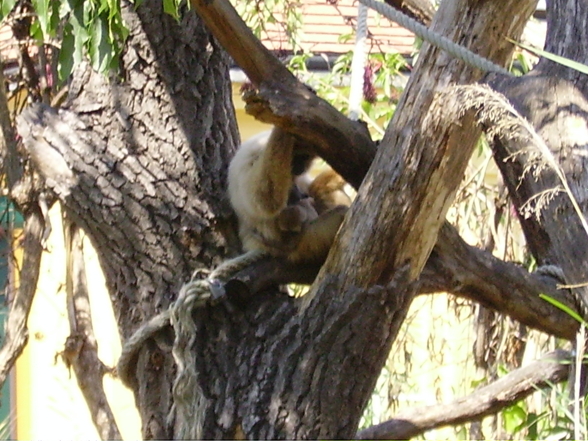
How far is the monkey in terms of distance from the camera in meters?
2.99

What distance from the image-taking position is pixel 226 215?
2879mm

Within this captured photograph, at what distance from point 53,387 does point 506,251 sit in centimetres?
323

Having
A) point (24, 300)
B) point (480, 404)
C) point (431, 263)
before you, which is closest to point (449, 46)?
point (431, 263)

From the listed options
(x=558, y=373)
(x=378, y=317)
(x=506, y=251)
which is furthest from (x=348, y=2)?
(x=378, y=317)

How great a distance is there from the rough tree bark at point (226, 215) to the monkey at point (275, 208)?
101 mm

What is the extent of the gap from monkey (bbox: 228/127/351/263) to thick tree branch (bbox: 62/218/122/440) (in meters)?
1.14

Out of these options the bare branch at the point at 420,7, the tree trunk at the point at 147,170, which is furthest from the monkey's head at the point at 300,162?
the bare branch at the point at 420,7

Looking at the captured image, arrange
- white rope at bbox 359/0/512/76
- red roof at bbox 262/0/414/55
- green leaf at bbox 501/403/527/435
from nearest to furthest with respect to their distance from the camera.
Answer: white rope at bbox 359/0/512/76, green leaf at bbox 501/403/527/435, red roof at bbox 262/0/414/55

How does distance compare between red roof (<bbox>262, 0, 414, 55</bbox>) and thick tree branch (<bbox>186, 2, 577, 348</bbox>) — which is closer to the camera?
thick tree branch (<bbox>186, 2, 577, 348</bbox>)

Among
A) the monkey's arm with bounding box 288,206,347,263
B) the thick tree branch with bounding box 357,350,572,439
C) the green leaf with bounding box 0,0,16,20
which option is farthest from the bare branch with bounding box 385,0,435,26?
the green leaf with bounding box 0,0,16,20

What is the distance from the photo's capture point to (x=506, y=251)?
4.69 metres

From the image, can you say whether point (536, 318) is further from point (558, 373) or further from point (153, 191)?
point (153, 191)

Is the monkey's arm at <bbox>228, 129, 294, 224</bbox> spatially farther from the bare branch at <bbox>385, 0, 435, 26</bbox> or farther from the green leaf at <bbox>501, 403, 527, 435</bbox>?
the green leaf at <bbox>501, 403, 527, 435</bbox>

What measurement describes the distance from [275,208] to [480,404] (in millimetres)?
1145
